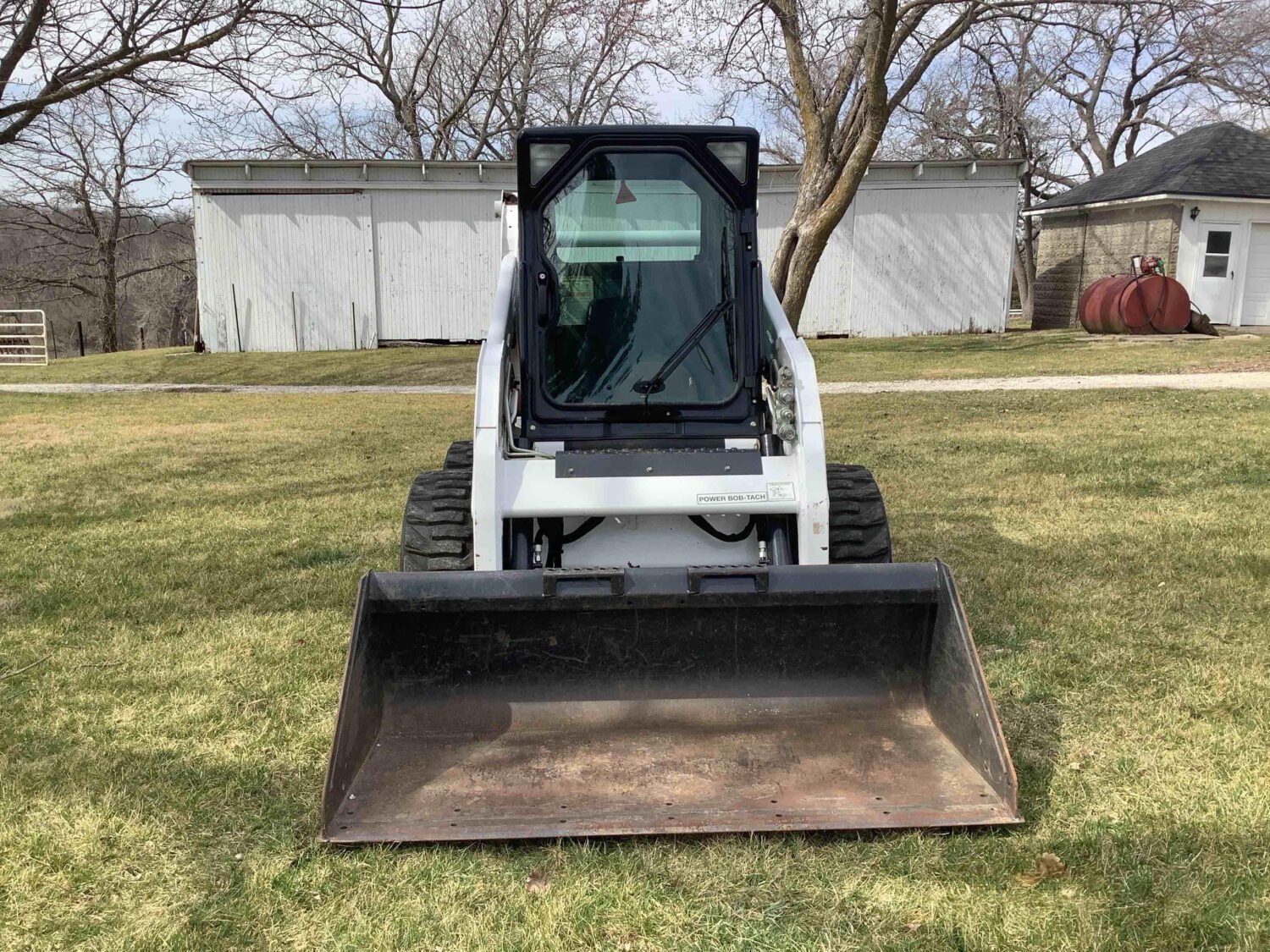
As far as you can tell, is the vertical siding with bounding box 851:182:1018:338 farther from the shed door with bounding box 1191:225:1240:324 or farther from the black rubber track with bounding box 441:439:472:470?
the black rubber track with bounding box 441:439:472:470

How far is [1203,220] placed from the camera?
2114 cm

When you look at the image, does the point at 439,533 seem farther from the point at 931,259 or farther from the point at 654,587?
the point at 931,259

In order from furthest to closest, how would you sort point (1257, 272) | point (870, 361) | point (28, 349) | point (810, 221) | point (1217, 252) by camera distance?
point (28, 349), point (1257, 272), point (1217, 252), point (870, 361), point (810, 221)

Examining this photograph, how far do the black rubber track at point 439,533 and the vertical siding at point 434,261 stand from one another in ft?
58.7

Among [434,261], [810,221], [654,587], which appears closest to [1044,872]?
[654,587]

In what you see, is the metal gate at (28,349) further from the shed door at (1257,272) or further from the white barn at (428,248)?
the shed door at (1257,272)

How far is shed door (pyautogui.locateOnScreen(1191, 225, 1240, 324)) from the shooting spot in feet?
69.5

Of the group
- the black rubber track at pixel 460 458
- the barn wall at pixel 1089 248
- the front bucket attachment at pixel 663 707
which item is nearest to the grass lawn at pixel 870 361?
the barn wall at pixel 1089 248

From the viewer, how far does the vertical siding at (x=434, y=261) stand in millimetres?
21422

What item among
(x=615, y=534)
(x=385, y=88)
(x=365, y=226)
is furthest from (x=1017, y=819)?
(x=385, y=88)

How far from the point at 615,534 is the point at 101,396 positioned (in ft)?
47.7

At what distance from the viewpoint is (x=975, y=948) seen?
242 centimetres

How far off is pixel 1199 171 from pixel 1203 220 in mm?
1119

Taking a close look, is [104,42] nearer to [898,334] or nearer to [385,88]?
[898,334]
